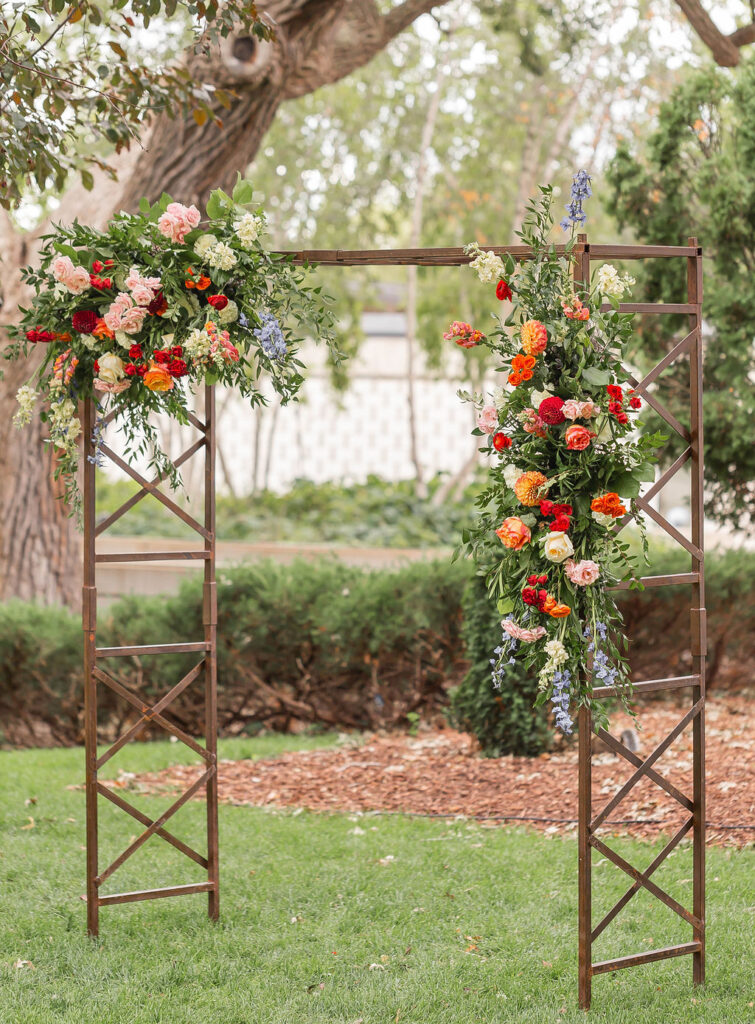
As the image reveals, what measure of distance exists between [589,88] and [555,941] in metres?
10.1

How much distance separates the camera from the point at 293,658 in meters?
7.08

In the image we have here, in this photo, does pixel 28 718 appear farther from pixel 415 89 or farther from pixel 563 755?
pixel 415 89

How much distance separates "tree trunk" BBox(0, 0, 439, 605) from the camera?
257 inches

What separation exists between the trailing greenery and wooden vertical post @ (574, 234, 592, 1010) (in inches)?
321

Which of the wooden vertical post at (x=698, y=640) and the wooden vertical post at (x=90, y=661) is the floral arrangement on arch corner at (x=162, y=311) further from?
the wooden vertical post at (x=698, y=640)

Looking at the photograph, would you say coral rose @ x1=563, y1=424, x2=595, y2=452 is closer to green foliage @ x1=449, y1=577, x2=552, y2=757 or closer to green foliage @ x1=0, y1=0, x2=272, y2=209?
green foliage @ x1=0, y1=0, x2=272, y2=209

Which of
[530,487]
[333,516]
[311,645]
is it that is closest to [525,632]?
[530,487]

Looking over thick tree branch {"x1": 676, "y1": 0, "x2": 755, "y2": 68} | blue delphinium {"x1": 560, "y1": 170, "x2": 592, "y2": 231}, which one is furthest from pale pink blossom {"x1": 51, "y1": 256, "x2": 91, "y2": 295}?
thick tree branch {"x1": 676, "y1": 0, "x2": 755, "y2": 68}

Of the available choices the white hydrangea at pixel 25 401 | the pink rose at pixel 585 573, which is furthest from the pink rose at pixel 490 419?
the white hydrangea at pixel 25 401

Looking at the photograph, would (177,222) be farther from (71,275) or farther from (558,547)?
(558,547)

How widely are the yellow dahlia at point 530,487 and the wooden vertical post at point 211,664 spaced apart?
1.38 meters

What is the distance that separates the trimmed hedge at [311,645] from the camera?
688cm

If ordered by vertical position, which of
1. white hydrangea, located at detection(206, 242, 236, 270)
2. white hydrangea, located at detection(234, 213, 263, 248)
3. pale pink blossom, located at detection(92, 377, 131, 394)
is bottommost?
pale pink blossom, located at detection(92, 377, 131, 394)

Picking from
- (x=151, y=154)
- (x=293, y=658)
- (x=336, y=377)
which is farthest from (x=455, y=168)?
(x=293, y=658)
